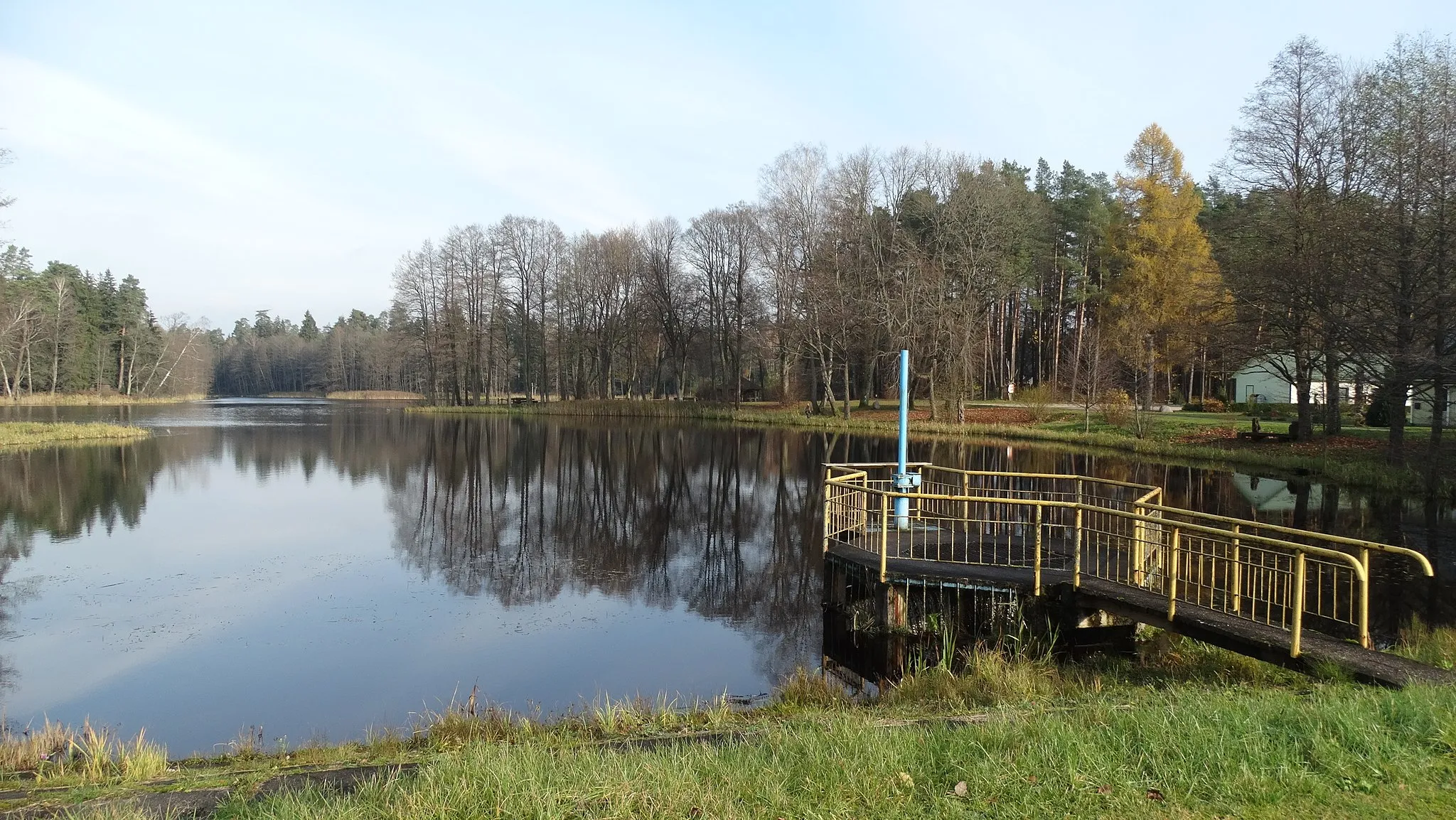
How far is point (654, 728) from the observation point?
686cm

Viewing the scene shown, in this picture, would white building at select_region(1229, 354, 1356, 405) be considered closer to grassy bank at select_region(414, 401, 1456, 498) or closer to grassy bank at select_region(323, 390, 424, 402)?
grassy bank at select_region(414, 401, 1456, 498)

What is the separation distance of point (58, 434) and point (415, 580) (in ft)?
109

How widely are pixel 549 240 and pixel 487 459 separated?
133 feet

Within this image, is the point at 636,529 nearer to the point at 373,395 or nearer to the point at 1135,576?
the point at 1135,576

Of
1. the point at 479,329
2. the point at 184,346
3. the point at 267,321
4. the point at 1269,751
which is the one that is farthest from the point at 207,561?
the point at 267,321

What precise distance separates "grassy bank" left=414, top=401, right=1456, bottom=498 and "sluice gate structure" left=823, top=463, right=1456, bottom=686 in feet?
34.9

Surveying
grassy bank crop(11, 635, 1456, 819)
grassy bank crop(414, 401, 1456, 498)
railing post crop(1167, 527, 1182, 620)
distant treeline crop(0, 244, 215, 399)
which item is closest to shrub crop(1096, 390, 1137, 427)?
grassy bank crop(414, 401, 1456, 498)

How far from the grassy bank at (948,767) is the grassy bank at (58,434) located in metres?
36.5

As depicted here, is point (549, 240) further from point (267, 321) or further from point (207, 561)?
point (267, 321)

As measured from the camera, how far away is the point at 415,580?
13.8m

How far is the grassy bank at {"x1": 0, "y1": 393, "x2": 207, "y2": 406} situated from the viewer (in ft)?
225

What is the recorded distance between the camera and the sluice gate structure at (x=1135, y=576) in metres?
6.91

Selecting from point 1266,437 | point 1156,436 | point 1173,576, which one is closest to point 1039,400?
point 1156,436

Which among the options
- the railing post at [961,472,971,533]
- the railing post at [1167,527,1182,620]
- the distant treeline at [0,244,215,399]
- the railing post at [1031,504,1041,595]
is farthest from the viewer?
the distant treeline at [0,244,215,399]
